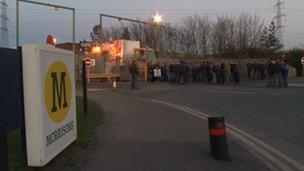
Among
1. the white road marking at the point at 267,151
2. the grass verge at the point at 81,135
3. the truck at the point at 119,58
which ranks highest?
the truck at the point at 119,58

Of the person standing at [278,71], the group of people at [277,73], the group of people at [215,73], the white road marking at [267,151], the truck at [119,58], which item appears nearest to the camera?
the white road marking at [267,151]

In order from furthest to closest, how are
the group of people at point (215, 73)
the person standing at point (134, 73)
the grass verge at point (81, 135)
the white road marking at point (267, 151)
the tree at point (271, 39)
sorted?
the tree at point (271, 39), the group of people at point (215, 73), the person standing at point (134, 73), the white road marking at point (267, 151), the grass verge at point (81, 135)

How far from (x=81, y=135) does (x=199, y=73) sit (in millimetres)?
32293

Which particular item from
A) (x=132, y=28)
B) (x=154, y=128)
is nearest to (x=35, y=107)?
(x=154, y=128)

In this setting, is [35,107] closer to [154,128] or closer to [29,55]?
[29,55]

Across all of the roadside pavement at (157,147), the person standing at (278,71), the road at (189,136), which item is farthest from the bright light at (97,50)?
the roadside pavement at (157,147)

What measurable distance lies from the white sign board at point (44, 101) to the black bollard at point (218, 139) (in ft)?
7.96

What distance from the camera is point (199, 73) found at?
44719 mm

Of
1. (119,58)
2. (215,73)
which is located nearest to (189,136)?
(215,73)

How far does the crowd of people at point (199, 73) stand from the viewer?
139 ft

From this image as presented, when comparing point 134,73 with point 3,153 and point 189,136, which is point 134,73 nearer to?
point 189,136

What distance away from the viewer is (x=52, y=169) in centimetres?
934

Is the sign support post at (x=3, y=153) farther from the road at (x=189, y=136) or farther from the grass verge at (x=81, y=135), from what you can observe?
the road at (x=189, y=136)

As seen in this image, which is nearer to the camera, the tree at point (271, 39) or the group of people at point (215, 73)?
the group of people at point (215, 73)
